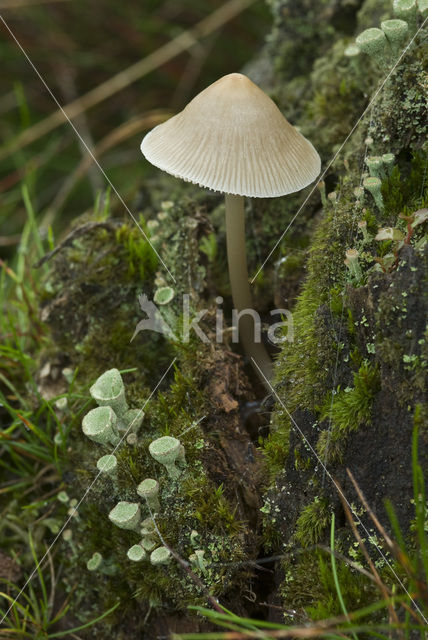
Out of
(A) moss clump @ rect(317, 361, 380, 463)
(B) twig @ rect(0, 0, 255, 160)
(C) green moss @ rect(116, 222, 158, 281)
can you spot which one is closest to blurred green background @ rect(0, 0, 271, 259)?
(B) twig @ rect(0, 0, 255, 160)

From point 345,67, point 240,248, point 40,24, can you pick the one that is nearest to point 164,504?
point 240,248

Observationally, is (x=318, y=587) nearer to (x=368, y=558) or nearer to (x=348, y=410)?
(x=368, y=558)

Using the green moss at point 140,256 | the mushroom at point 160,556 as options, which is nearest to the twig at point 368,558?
the mushroom at point 160,556

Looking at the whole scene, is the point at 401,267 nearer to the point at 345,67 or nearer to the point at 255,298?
the point at 255,298

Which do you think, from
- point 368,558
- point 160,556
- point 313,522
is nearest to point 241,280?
point 313,522

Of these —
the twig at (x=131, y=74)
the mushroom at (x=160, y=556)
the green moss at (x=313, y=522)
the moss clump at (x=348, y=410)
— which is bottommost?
the mushroom at (x=160, y=556)

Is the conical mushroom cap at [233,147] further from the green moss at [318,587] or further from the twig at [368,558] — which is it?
the green moss at [318,587]
